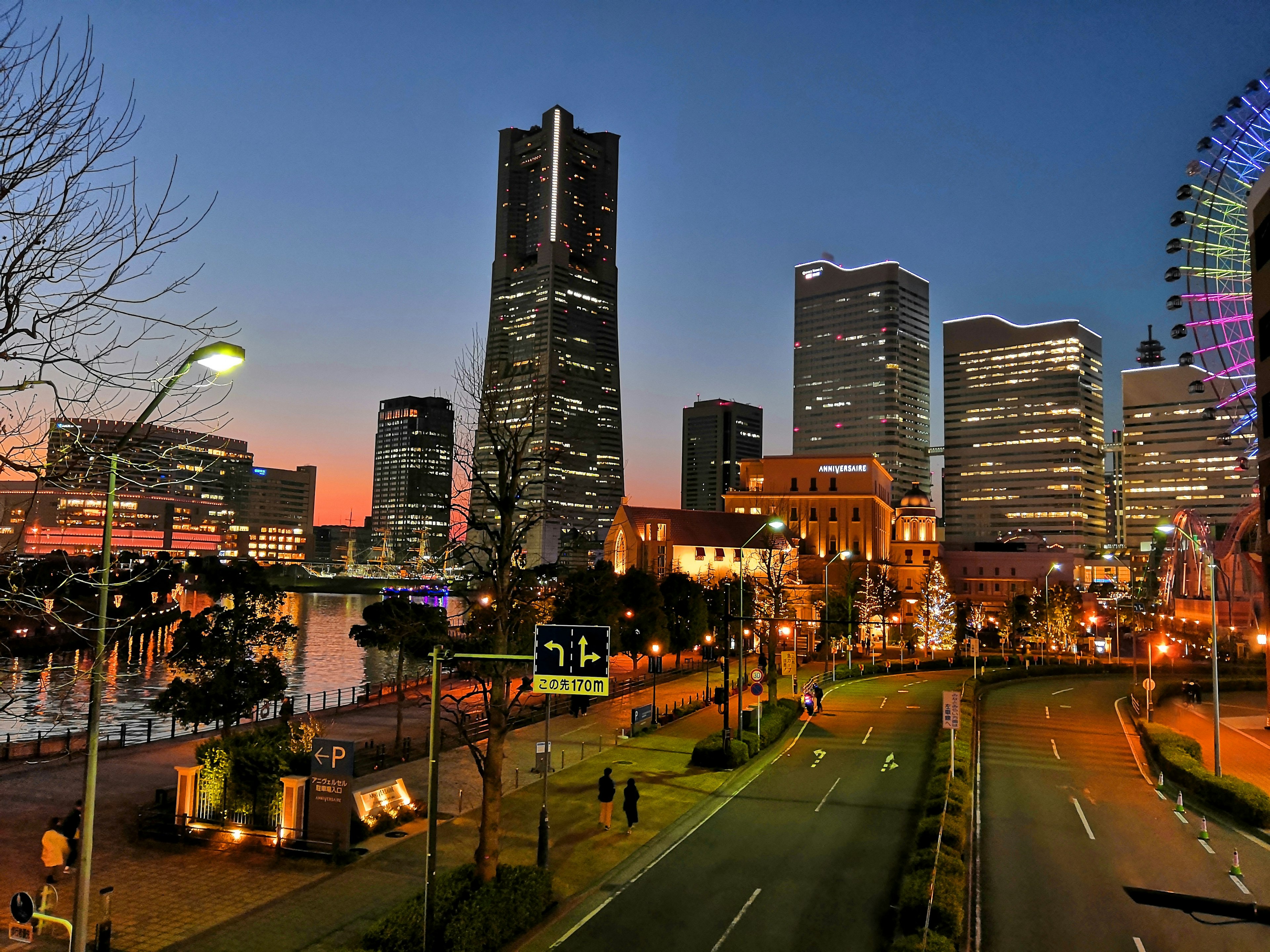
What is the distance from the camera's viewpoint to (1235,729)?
4509 cm

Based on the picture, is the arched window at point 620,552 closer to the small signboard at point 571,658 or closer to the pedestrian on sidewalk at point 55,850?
the pedestrian on sidewalk at point 55,850

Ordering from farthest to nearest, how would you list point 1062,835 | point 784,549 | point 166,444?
1. point 784,549
2. point 1062,835
3. point 166,444

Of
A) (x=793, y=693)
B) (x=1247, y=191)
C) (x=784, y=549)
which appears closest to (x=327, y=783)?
(x=793, y=693)

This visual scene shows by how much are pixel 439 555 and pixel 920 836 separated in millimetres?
14257

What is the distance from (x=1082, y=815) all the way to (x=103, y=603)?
2752 cm

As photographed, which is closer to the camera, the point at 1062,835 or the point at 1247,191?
the point at 1062,835

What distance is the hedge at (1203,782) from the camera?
26016 millimetres

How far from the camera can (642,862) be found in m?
21.6

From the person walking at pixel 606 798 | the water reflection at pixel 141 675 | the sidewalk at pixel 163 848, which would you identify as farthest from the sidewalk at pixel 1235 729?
the water reflection at pixel 141 675

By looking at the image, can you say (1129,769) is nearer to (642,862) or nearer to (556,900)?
(642,862)

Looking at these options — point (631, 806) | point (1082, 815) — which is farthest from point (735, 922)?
point (1082, 815)

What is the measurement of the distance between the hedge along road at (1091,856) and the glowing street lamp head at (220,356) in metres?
16.9

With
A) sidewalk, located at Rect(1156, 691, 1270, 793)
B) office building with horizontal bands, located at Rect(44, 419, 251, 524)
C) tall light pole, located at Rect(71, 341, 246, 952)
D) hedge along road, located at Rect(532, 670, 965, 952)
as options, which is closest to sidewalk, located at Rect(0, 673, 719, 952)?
hedge along road, located at Rect(532, 670, 965, 952)

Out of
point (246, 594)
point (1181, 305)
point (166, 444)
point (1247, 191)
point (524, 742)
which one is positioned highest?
point (1247, 191)
